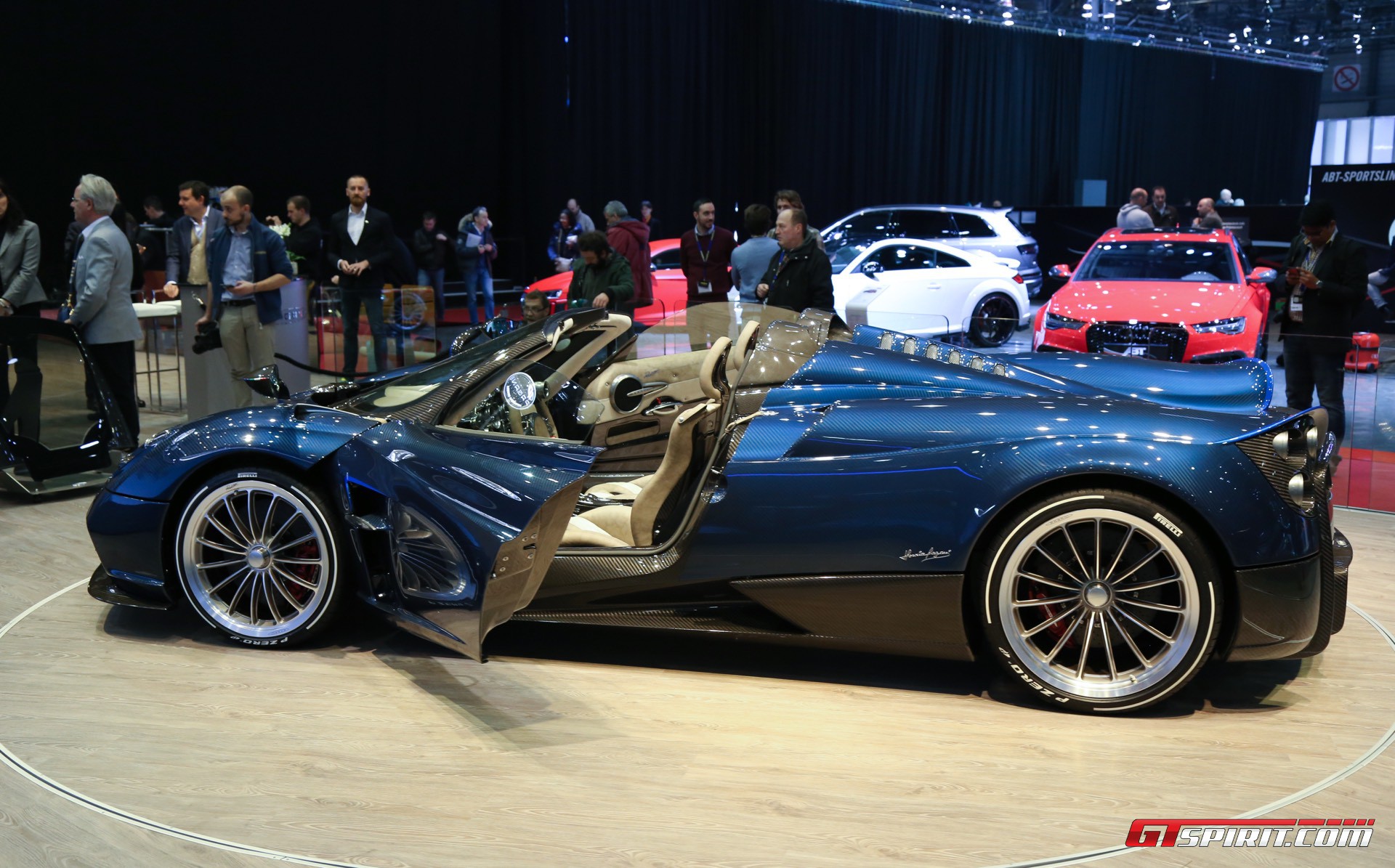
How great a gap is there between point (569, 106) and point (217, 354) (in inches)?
464

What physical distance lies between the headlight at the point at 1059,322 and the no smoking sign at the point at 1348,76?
22.1 m

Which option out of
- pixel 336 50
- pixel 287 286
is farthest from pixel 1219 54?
pixel 287 286

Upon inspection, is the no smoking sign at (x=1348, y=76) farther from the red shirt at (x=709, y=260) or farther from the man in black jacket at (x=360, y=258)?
the man in black jacket at (x=360, y=258)

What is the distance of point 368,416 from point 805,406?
5.01ft

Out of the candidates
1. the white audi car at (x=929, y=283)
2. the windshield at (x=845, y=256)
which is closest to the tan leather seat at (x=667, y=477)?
the white audi car at (x=929, y=283)

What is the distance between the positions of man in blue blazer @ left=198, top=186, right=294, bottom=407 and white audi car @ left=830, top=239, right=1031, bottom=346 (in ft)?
18.4

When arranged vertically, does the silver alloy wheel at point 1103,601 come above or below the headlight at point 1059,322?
below

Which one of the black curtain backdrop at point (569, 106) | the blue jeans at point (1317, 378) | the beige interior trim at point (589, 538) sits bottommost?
the beige interior trim at point (589, 538)

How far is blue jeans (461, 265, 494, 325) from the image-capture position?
14531mm

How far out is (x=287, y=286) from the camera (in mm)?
8344

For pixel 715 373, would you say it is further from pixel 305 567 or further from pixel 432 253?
pixel 432 253

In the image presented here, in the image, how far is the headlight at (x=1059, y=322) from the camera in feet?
28.8

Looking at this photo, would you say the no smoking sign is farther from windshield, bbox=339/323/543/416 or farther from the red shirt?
windshield, bbox=339/323/543/416
